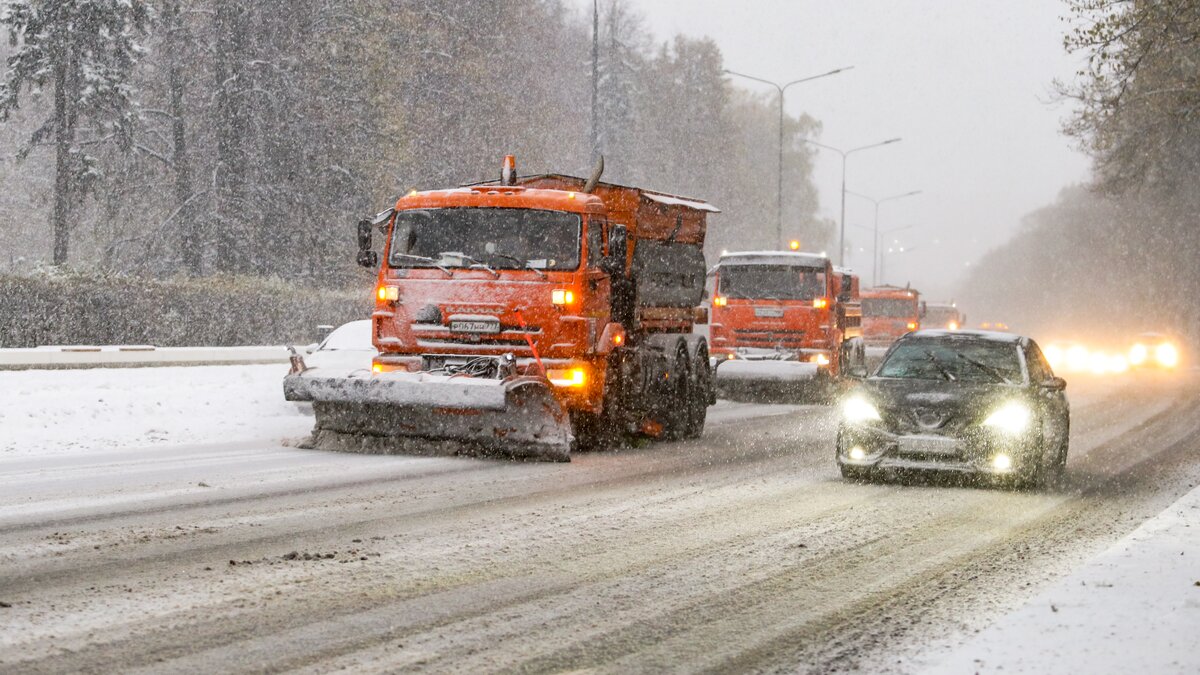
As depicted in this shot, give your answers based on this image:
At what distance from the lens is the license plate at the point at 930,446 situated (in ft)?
42.8

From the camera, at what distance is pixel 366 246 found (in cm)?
1580

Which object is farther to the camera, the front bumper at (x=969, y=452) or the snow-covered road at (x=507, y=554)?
the front bumper at (x=969, y=452)

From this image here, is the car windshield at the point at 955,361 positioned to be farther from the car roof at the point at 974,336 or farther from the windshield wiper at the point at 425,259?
the windshield wiper at the point at 425,259

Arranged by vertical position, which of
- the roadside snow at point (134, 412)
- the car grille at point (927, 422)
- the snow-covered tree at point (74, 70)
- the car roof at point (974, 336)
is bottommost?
the roadside snow at point (134, 412)

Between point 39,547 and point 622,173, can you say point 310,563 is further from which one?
point 622,173

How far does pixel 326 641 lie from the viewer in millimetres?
6414

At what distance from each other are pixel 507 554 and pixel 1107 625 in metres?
3.59

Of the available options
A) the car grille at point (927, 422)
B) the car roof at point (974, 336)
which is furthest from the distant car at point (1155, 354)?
the car grille at point (927, 422)

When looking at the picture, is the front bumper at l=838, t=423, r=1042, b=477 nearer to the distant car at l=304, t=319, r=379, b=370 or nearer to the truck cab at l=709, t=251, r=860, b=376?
the distant car at l=304, t=319, r=379, b=370

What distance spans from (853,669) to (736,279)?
19.9 m

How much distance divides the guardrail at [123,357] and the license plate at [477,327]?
44.6 feet

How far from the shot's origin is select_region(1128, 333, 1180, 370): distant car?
173 ft

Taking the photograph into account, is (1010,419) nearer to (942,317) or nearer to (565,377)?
(565,377)

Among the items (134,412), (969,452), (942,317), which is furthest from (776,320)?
(942,317)
